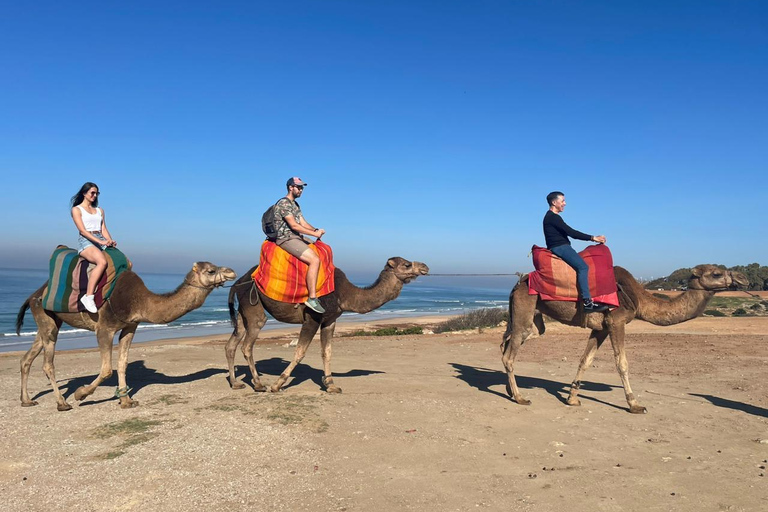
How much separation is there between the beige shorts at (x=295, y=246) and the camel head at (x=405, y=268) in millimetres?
1623

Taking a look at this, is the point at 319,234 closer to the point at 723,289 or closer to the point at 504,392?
the point at 504,392

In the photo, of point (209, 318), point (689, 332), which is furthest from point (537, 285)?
point (209, 318)

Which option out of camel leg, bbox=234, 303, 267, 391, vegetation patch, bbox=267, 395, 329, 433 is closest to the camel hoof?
camel leg, bbox=234, 303, 267, 391

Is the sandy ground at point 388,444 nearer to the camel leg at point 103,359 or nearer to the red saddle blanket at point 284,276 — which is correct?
the camel leg at point 103,359

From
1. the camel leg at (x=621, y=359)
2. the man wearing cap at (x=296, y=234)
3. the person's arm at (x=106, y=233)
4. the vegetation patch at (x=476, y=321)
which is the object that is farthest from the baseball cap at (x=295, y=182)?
→ the vegetation patch at (x=476, y=321)

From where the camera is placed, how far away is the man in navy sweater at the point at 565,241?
8.71 meters

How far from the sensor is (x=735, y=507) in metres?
4.99

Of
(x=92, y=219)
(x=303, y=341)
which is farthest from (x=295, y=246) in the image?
(x=92, y=219)

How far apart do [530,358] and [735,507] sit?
957 centimetres

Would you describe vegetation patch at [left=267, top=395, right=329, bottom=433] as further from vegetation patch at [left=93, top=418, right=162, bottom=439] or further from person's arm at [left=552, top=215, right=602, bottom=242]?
person's arm at [left=552, top=215, right=602, bottom=242]

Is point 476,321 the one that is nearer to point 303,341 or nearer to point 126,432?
point 303,341

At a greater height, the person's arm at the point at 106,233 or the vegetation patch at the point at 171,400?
the person's arm at the point at 106,233

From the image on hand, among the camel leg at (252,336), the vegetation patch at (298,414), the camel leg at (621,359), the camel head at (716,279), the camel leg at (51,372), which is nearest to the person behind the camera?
the vegetation patch at (298,414)

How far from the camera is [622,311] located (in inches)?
353
